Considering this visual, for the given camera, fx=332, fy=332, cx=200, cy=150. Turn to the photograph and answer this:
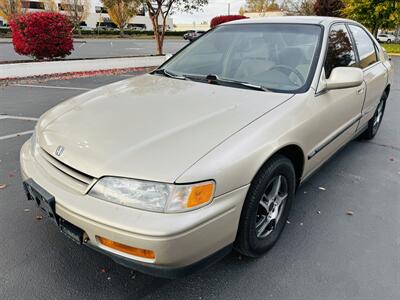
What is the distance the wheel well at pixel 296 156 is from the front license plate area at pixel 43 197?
1412 millimetres

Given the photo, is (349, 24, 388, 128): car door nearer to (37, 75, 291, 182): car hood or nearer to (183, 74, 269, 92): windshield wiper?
(183, 74, 269, 92): windshield wiper

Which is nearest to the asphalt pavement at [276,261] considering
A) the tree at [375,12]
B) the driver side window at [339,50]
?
the driver side window at [339,50]

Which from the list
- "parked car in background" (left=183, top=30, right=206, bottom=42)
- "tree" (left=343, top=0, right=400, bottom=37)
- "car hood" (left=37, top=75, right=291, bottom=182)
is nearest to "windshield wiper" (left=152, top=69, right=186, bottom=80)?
"car hood" (left=37, top=75, right=291, bottom=182)

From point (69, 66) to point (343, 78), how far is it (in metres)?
9.98

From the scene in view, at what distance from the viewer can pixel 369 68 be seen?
12.5 ft

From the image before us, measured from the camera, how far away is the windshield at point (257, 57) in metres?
2.71

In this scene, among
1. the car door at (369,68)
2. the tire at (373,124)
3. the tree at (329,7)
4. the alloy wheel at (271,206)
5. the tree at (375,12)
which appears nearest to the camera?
the alloy wheel at (271,206)

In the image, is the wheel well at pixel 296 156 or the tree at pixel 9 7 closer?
the wheel well at pixel 296 156

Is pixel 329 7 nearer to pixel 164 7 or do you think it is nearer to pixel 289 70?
pixel 164 7

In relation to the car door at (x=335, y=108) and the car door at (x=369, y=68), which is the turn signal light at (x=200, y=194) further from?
the car door at (x=369, y=68)

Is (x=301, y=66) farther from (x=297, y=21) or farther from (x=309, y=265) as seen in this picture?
(x=309, y=265)

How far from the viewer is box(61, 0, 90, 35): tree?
38125mm

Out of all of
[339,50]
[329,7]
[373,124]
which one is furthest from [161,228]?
[329,7]

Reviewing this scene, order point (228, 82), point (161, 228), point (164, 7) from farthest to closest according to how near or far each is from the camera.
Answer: point (164, 7), point (228, 82), point (161, 228)
